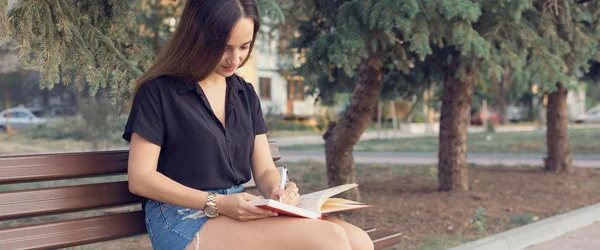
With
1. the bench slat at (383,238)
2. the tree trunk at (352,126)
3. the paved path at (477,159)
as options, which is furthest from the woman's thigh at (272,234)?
the paved path at (477,159)

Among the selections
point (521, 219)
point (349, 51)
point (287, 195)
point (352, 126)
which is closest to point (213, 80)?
point (287, 195)

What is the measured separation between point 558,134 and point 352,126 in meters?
5.08

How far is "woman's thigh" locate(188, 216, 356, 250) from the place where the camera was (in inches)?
96.9

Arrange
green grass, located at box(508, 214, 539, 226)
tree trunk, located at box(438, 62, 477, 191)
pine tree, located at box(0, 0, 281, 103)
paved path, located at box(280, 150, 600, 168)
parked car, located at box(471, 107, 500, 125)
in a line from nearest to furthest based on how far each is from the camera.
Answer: pine tree, located at box(0, 0, 281, 103), green grass, located at box(508, 214, 539, 226), tree trunk, located at box(438, 62, 477, 191), paved path, located at box(280, 150, 600, 168), parked car, located at box(471, 107, 500, 125)

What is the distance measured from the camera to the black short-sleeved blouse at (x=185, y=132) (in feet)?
8.83

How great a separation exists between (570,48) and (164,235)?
580 centimetres

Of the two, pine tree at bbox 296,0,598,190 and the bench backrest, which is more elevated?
pine tree at bbox 296,0,598,190

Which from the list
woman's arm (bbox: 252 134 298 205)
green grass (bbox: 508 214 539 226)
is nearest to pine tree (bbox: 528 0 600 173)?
green grass (bbox: 508 214 539 226)

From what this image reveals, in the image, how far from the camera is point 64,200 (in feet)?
9.68

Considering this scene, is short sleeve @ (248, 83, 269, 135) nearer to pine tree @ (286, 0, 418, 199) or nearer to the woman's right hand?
the woman's right hand

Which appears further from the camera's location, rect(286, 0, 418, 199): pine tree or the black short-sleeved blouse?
rect(286, 0, 418, 199): pine tree

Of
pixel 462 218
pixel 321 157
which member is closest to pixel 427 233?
pixel 462 218

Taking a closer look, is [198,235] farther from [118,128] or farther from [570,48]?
[118,128]

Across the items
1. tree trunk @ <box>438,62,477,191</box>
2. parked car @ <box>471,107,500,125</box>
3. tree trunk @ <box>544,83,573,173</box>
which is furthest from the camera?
parked car @ <box>471,107,500,125</box>
